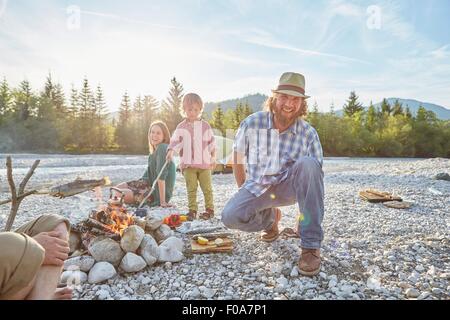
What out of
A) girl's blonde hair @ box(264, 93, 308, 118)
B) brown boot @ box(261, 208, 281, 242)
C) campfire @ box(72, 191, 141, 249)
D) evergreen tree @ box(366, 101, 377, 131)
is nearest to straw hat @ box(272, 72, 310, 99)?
girl's blonde hair @ box(264, 93, 308, 118)

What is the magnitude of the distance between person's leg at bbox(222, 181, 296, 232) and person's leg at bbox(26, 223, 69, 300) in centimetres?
182

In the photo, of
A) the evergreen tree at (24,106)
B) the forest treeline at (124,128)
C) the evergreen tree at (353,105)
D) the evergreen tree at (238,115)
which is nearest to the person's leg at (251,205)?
the forest treeline at (124,128)

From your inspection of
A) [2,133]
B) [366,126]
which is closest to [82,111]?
[2,133]

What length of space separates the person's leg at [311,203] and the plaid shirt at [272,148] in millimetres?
324

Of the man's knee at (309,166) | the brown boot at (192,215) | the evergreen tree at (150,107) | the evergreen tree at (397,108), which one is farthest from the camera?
the evergreen tree at (397,108)

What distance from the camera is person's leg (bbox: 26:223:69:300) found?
1.63 metres

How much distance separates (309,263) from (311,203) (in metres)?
0.52

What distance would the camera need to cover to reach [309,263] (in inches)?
106

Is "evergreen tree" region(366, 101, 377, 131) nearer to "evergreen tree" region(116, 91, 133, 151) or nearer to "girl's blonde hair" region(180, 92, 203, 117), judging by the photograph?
"evergreen tree" region(116, 91, 133, 151)

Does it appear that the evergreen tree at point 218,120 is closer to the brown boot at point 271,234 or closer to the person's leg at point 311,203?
the brown boot at point 271,234

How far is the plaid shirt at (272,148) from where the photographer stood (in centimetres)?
320

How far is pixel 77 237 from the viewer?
309cm

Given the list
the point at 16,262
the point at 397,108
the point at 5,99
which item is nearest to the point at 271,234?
the point at 16,262
